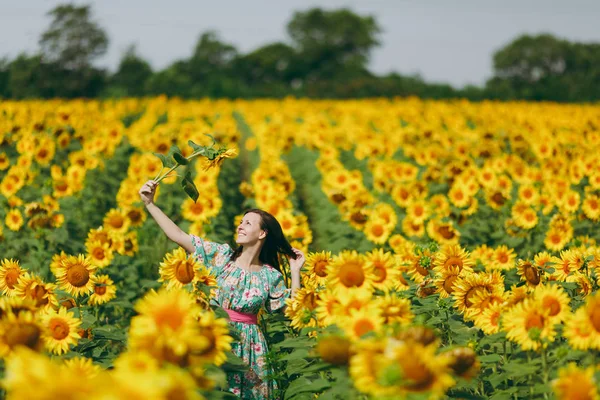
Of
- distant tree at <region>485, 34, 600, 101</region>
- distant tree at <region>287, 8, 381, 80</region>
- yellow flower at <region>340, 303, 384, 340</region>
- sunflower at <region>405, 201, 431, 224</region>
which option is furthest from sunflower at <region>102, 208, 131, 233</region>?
distant tree at <region>287, 8, 381, 80</region>

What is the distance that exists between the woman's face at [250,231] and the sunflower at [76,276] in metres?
0.98

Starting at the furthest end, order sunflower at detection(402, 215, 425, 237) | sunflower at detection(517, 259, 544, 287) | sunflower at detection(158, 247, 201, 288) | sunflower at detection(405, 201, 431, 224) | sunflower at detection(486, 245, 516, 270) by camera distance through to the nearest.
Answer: sunflower at detection(405, 201, 431, 224)
sunflower at detection(402, 215, 425, 237)
sunflower at detection(486, 245, 516, 270)
sunflower at detection(517, 259, 544, 287)
sunflower at detection(158, 247, 201, 288)

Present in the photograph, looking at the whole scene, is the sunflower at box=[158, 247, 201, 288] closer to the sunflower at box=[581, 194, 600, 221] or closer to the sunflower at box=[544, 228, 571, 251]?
the sunflower at box=[544, 228, 571, 251]

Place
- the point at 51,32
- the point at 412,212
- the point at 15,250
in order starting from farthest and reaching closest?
1. the point at 51,32
2. the point at 412,212
3. the point at 15,250

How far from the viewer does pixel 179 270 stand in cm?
383

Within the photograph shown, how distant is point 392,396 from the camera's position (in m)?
2.31

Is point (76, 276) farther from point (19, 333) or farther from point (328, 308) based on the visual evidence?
point (328, 308)

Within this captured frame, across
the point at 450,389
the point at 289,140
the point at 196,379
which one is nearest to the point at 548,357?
the point at 450,389

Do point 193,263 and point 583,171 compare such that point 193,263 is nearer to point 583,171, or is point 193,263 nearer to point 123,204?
point 123,204

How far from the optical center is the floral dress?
4430 mm

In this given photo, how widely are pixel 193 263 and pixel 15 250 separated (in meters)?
3.82

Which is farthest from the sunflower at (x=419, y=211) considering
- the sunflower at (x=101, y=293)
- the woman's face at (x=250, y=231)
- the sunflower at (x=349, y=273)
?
the sunflower at (x=349, y=273)

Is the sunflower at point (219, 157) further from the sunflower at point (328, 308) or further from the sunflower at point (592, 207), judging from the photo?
the sunflower at point (592, 207)

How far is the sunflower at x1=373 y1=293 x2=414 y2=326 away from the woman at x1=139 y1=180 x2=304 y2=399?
1.40 m
